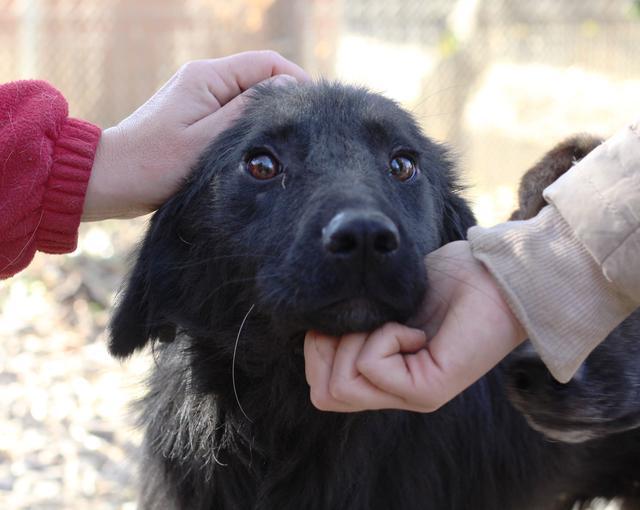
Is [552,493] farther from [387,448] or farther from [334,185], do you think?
[334,185]

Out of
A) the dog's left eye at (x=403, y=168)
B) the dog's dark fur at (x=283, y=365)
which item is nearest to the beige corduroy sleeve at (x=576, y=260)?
the dog's dark fur at (x=283, y=365)

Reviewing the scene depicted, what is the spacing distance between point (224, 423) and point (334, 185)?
929mm

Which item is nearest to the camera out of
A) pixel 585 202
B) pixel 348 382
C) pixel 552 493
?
pixel 348 382

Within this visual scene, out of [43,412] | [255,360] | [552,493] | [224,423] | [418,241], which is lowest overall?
[43,412]

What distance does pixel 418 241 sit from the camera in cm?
277

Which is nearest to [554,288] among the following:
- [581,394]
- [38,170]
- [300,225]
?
[581,394]

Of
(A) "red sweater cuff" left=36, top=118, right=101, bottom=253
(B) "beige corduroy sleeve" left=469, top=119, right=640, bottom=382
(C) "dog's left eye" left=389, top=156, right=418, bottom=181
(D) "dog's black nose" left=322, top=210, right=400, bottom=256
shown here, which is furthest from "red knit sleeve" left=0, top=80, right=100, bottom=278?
(B) "beige corduroy sleeve" left=469, top=119, right=640, bottom=382

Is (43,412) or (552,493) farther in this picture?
(43,412)

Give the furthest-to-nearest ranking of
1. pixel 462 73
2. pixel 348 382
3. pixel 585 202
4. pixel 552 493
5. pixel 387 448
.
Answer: pixel 462 73, pixel 552 493, pixel 387 448, pixel 585 202, pixel 348 382

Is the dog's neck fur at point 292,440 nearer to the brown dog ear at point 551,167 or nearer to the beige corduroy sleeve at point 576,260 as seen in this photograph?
the brown dog ear at point 551,167

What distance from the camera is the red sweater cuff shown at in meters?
2.94

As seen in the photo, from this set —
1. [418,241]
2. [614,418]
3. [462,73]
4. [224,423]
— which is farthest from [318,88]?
[462,73]

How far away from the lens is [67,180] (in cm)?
295

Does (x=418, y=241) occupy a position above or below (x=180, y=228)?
above
